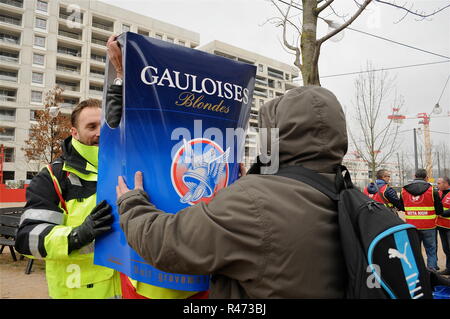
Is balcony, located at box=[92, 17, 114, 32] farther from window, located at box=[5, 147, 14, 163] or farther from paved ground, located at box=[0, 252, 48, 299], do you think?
paved ground, located at box=[0, 252, 48, 299]

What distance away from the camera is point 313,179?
1.20 metres

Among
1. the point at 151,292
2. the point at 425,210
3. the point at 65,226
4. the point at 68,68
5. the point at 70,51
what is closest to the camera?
the point at 151,292

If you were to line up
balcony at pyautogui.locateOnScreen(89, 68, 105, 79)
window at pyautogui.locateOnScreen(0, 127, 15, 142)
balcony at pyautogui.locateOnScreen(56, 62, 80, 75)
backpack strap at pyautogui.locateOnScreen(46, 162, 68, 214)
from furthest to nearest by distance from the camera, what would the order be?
1. balcony at pyautogui.locateOnScreen(89, 68, 105, 79)
2. balcony at pyautogui.locateOnScreen(56, 62, 80, 75)
3. window at pyautogui.locateOnScreen(0, 127, 15, 142)
4. backpack strap at pyautogui.locateOnScreen(46, 162, 68, 214)

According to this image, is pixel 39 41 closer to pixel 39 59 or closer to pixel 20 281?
pixel 39 59

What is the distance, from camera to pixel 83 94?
36688 millimetres

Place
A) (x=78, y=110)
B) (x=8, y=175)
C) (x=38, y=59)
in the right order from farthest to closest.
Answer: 1. (x=38, y=59)
2. (x=8, y=175)
3. (x=78, y=110)

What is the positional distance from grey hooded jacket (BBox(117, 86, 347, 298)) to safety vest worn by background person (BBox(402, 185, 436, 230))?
6003 millimetres

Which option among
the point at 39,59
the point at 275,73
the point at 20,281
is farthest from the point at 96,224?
the point at 275,73

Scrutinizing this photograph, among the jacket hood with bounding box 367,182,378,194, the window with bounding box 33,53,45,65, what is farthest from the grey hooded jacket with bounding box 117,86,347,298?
the window with bounding box 33,53,45,65

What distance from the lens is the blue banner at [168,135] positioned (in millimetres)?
Result: 1282

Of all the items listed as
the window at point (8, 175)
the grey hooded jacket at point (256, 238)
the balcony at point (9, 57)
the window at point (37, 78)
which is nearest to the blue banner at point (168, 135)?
the grey hooded jacket at point (256, 238)

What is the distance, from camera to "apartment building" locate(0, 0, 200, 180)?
3291 cm

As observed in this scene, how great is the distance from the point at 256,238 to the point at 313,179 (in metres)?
0.33
